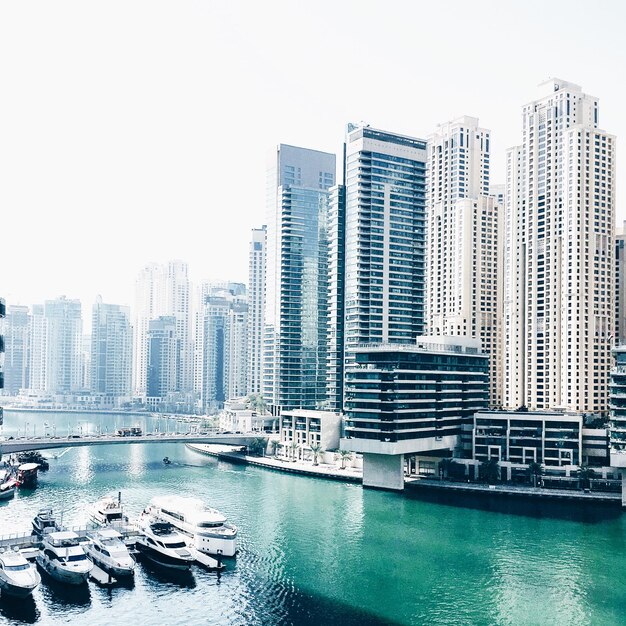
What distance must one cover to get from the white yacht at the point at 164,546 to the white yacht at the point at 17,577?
29.0ft

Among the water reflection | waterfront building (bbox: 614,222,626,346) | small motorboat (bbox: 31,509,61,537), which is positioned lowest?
the water reflection

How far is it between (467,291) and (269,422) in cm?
4326

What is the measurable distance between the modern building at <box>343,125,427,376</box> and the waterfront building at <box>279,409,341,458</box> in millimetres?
11319

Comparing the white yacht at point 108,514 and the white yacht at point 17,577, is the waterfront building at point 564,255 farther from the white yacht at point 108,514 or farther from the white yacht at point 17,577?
the white yacht at point 17,577

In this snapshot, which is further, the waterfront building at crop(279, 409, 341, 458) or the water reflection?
the waterfront building at crop(279, 409, 341, 458)

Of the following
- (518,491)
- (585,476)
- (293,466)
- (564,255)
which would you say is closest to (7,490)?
(293,466)

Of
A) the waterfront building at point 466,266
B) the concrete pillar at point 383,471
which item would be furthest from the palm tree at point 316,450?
the waterfront building at point 466,266

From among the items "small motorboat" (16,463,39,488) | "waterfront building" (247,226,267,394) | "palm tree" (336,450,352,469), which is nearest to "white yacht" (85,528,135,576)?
"small motorboat" (16,463,39,488)

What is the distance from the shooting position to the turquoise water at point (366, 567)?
150ft

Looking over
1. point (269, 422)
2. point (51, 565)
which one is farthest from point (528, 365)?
point (51, 565)

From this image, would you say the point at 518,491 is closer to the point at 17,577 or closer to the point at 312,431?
the point at 312,431

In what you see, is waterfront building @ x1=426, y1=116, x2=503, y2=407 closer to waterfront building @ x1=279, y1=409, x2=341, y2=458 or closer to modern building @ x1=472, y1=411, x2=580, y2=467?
waterfront building @ x1=279, y1=409, x2=341, y2=458

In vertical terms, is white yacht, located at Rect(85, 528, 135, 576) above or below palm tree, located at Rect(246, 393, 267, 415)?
below

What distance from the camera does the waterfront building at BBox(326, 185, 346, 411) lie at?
131 metres
